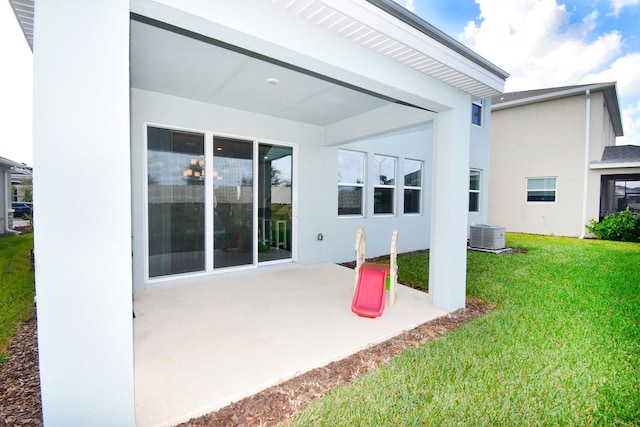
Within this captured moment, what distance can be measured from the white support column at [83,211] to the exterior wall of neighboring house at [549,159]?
1485 centimetres

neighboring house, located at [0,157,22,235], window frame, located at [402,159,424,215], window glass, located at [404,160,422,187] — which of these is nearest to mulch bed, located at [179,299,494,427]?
window frame, located at [402,159,424,215]

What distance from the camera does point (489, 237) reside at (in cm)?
862

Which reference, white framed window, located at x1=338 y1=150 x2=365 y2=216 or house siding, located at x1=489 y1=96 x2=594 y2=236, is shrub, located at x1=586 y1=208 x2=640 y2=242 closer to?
house siding, located at x1=489 y1=96 x2=594 y2=236

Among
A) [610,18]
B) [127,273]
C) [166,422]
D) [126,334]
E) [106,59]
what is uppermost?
[610,18]

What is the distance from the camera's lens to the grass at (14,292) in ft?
10.9

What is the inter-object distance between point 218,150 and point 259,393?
4.17m

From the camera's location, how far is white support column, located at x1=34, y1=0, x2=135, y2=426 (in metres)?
1.45

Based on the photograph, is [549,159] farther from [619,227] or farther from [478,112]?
[478,112]

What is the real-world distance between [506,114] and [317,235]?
464 inches

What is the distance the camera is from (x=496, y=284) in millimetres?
5203

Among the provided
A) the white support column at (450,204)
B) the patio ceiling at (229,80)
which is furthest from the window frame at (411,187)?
the white support column at (450,204)

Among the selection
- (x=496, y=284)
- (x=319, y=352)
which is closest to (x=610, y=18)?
(x=496, y=284)

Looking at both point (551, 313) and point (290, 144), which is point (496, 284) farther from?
point (290, 144)

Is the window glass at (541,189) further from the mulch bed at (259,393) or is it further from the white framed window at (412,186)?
the mulch bed at (259,393)
